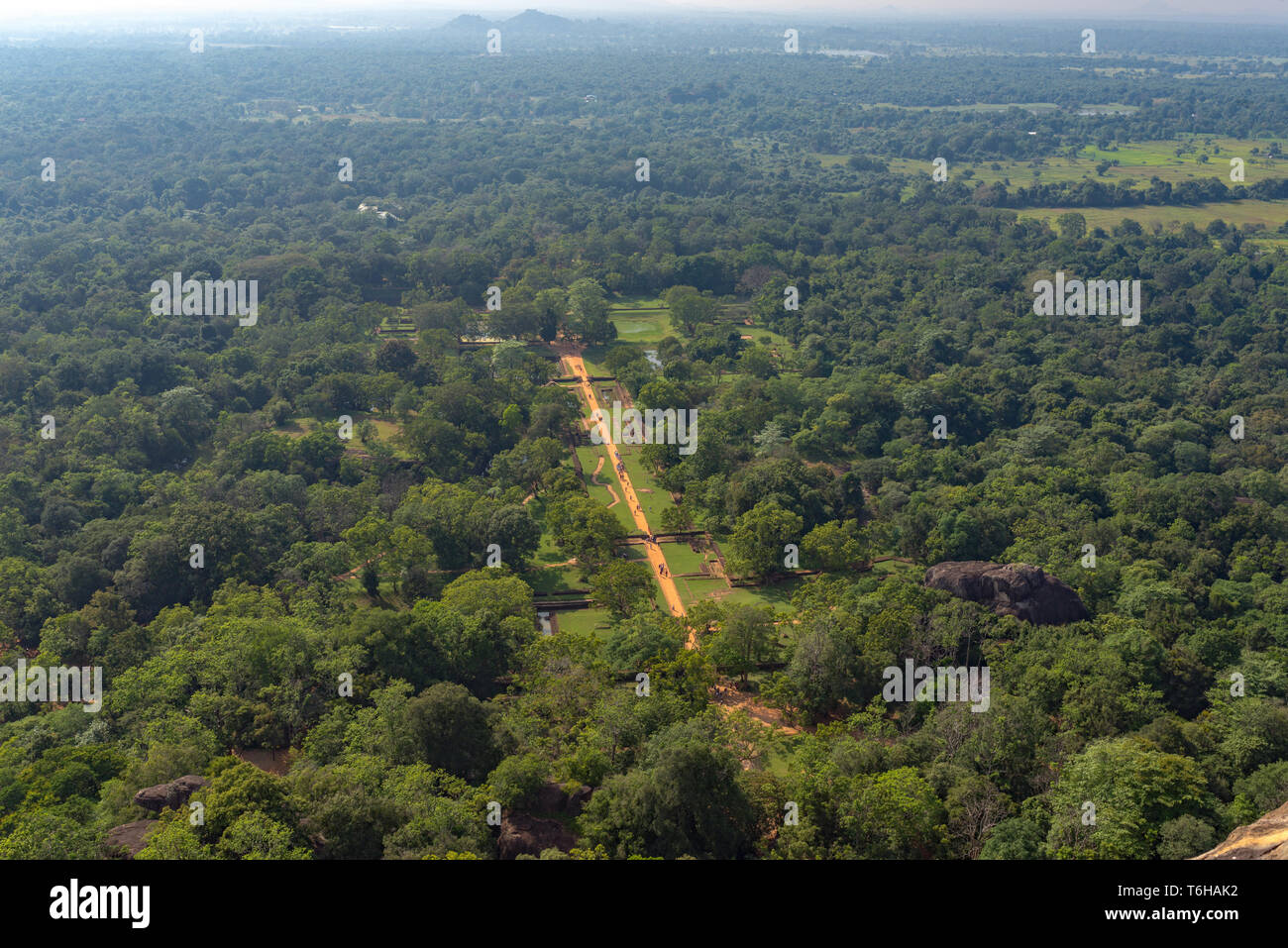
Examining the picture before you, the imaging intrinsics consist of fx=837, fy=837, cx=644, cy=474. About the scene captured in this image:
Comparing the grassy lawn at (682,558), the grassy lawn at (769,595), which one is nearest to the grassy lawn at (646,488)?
the grassy lawn at (682,558)

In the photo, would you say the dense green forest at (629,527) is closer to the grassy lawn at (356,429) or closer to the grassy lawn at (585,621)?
the grassy lawn at (585,621)

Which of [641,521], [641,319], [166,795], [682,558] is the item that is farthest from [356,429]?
[166,795]

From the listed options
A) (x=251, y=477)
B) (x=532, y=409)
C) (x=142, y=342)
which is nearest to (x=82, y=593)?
(x=251, y=477)

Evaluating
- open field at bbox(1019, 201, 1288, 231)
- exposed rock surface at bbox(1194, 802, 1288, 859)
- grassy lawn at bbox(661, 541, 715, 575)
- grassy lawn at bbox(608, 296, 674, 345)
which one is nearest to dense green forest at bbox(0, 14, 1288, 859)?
grassy lawn at bbox(661, 541, 715, 575)

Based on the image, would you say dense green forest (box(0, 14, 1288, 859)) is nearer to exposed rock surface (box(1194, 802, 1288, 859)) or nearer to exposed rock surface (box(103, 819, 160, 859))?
exposed rock surface (box(103, 819, 160, 859))

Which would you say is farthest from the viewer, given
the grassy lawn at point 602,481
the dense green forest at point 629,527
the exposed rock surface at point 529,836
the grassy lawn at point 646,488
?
the grassy lawn at point 646,488
